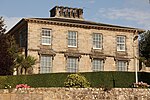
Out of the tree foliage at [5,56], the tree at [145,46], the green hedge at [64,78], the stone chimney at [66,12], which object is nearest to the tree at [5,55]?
the tree foliage at [5,56]

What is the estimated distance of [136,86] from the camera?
2602cm

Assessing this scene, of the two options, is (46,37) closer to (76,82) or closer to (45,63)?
(45,63)

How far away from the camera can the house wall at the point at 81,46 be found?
42.4 m

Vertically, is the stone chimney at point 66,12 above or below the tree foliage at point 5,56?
above

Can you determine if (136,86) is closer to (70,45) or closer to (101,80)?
(101,80)

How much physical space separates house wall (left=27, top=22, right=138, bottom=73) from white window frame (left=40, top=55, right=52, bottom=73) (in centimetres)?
49

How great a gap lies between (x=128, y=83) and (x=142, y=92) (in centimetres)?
401

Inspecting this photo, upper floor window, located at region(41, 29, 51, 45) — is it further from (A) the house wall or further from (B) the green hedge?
(B) the green hedge

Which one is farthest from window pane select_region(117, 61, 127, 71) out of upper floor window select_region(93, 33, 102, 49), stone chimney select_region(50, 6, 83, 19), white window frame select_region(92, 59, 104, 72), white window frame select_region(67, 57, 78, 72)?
stone chimney select_region(50, 6, 83, 19)

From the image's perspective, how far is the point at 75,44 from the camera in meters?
44.7

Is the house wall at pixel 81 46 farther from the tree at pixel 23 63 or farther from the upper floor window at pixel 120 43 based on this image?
the tree at pixel 23 63

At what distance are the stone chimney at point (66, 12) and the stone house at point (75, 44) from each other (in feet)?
15.7

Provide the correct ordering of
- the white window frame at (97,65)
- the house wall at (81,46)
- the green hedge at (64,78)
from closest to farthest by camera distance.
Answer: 1. the green hedge at (64,78)
2. the house wall at (81,46)
3. the white window frame at (97,65)

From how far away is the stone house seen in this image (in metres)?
42.5
